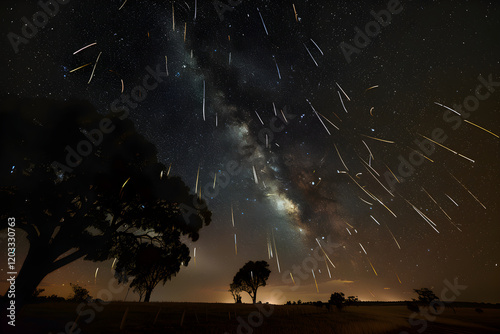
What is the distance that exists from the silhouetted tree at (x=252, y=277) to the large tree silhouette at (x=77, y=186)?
39412 millimetres

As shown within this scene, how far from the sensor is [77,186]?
607 inches

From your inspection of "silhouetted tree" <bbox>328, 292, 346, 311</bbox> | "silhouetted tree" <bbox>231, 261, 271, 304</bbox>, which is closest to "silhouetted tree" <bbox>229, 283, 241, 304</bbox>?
"silhouetted tree" <bbox>231, 261, 271, 304</bbox>

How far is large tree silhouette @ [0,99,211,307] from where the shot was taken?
555 inches

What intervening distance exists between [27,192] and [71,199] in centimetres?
228

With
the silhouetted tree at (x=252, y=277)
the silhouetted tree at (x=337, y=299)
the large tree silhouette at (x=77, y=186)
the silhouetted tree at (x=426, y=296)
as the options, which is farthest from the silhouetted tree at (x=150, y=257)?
the silhouetted tree at (x=426, y=296)

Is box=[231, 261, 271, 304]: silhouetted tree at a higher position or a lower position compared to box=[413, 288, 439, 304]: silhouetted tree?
higher

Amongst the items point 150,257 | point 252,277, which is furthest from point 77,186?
point 252,277

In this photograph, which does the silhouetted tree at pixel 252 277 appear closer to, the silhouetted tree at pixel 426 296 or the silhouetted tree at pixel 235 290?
the silhouetted tree at pixel 235 290

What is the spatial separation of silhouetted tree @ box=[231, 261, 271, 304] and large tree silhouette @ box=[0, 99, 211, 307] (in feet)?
129

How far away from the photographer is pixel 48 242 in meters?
14.7

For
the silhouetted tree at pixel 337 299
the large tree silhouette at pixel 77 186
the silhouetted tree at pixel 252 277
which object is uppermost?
the silhouetted tree at pixel 252 277

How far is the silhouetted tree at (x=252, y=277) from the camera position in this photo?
52.4 meters

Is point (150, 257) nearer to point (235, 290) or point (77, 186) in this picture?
point (77, 186)

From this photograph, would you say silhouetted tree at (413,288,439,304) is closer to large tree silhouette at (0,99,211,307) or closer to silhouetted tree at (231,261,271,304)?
silhouetted tree at (231,261,271,304)
